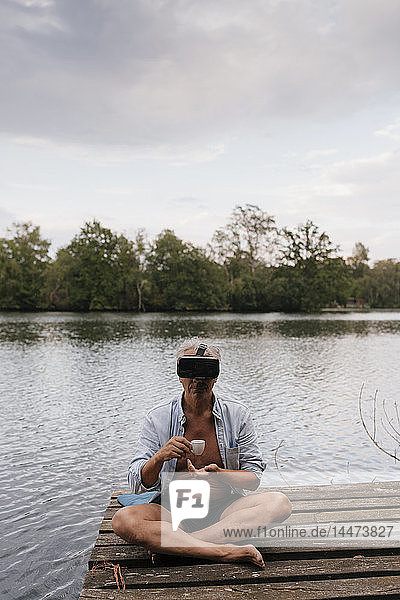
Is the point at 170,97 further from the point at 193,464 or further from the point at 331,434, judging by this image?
the point at 193,464

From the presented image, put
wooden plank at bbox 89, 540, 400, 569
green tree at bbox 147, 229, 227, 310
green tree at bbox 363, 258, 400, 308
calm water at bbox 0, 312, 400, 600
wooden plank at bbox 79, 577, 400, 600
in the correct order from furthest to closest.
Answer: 1. green tree at bbox 363, 258, 400, 308
2. green tree at bbox 147, 229, 227, 310
3. calm water at bbox 0, 312, 400, 600
4. wooden plank at bbox 89, 540, 400, 569
5. wooden plank at bbox 79, 577, 400, 600

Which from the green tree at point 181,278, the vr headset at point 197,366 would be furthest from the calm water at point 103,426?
the green tree at point 181,278

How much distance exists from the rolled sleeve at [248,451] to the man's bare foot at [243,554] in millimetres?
480

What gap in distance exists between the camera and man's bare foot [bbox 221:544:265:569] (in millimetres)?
3416

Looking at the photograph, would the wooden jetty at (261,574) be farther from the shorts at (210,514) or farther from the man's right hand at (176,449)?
the man's right hand at (176,449)

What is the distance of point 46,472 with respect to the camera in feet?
27.7

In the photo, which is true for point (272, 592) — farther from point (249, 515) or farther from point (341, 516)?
point (341, 516)

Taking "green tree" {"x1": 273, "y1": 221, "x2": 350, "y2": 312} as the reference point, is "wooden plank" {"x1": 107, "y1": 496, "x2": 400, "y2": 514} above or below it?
below

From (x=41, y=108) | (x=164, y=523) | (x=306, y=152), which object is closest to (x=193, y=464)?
(x=164, y=523)

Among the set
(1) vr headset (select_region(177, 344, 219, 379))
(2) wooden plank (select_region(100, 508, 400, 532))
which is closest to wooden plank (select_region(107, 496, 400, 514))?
(2) wooden plank (select_region(100, 508, 400, 532))

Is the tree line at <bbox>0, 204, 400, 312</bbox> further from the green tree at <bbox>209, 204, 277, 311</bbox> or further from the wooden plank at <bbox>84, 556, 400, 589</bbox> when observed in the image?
the wooden plank at <bbox>84, 556, 400, 589</bbox>

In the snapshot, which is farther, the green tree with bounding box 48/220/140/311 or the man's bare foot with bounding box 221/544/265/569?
the green tree with bounding box 48/220/140/311

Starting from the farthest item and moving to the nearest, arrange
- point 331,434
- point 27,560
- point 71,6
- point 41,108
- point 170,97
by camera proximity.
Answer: point 41,108 → point 170,97 → point 71,6 → point 331,434 → point 27,560

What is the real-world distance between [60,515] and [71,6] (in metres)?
31.6
